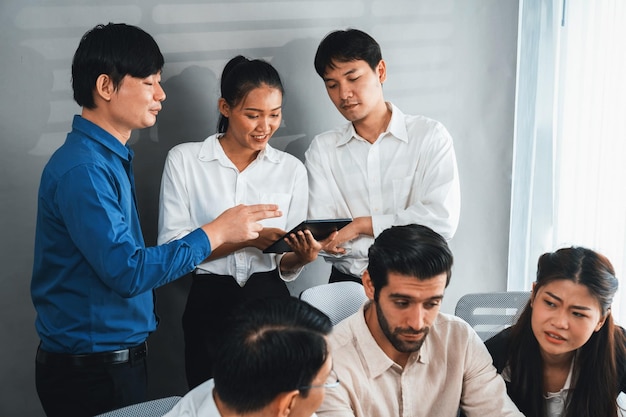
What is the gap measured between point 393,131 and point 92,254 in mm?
1287

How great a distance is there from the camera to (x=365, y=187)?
268cm

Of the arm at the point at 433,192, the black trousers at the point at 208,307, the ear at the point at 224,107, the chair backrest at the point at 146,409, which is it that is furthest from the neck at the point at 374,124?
the chair backrest at the point at 146,409

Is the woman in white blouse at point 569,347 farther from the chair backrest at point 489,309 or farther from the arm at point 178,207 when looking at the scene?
the arm at point 178,207

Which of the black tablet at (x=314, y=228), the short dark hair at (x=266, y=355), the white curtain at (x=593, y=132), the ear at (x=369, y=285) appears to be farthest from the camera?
the white curtain at (x=593, y=132)

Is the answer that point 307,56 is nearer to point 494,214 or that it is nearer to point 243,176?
point 243,176

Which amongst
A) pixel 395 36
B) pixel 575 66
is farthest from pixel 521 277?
pixel 395 36

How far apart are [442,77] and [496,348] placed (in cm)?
161

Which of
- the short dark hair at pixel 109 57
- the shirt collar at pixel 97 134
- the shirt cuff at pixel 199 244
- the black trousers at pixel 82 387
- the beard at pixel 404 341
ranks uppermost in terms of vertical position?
the short dark hair at pixel 109 57

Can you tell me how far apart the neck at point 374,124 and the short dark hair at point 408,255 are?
0.86 m

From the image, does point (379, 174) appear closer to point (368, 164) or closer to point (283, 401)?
point (368, 164)

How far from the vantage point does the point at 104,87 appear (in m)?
1.94

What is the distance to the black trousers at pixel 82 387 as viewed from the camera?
6.30 ft

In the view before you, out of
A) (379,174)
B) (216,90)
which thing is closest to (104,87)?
(216,90)

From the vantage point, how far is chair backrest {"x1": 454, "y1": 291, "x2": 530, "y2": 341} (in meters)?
2.31
